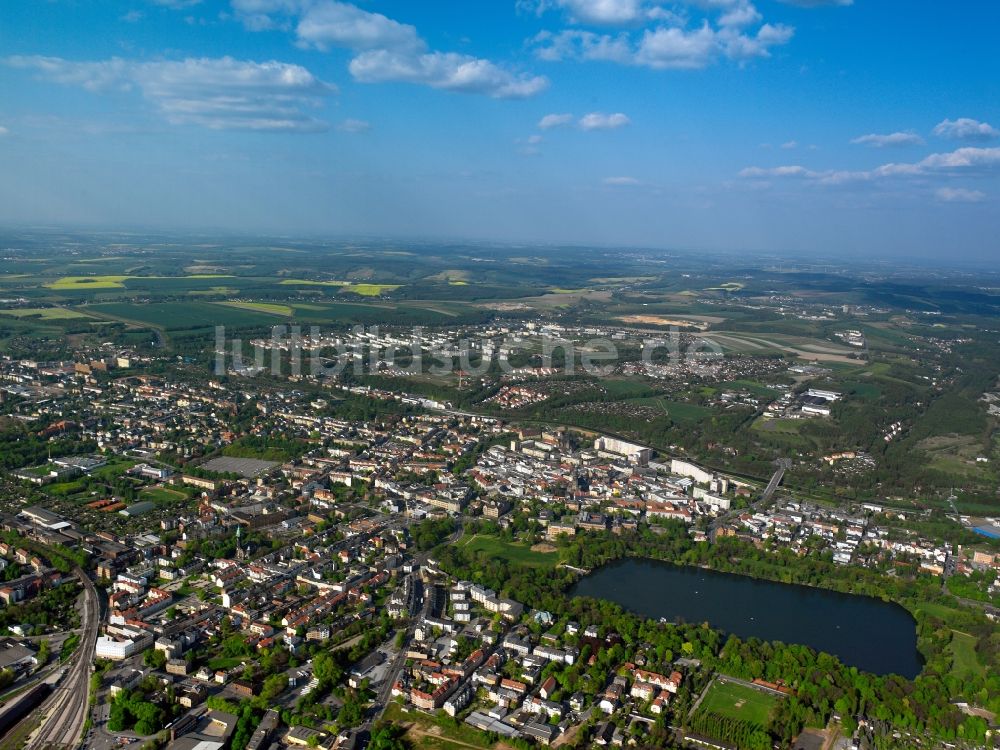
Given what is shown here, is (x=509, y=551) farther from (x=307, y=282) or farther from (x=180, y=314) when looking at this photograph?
(x=307, y=282)

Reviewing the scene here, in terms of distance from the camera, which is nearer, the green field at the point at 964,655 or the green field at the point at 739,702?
the green field at the point at 739,702

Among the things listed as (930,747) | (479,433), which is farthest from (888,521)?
(479,433)

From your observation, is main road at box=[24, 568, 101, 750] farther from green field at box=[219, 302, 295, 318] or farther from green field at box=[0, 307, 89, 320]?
green field at box=[219, 302, 295, 318]

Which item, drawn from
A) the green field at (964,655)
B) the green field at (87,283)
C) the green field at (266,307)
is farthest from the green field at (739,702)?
the green field at (87,283)

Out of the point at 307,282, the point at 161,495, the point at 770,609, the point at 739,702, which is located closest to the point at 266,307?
the point at 307,282

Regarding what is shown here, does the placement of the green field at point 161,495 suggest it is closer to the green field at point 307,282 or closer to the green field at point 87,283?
the green field at point 87,283

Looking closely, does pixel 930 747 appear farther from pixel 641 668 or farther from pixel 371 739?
pixel 371 739
